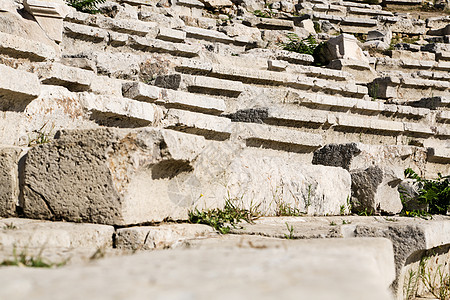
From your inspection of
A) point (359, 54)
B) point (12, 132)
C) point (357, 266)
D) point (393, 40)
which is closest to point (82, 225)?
point (12, 132)

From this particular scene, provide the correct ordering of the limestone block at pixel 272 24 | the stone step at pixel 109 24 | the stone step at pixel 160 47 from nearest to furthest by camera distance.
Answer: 1. the stone step at pixel 160 47
2. the stone step at pixel 109 24
3. the limestone block at pixel 272 24

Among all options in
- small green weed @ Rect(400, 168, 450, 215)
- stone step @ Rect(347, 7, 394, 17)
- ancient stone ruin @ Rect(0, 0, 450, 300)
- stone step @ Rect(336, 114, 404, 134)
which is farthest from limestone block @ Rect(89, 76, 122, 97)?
stone step @ Rect(347, 7, 394, 17)

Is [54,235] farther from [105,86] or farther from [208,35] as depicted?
[208,35]

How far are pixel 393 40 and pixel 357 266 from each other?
44.8ft

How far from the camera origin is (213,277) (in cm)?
132

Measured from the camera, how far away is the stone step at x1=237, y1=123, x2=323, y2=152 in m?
4.78

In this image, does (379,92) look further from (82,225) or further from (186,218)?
(82,225)

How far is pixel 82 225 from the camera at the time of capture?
8.67 feet

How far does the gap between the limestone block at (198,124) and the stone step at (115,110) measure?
27 centimetres

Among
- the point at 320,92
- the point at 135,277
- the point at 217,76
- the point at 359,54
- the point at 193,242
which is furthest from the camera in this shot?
the point at 359,54

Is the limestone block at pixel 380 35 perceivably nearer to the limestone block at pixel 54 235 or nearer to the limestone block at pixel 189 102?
the limestone block at pixel 189 102

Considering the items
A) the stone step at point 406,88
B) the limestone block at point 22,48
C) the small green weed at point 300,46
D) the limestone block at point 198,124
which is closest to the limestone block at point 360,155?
the limestone block at point 198,124

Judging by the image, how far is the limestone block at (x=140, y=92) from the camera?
440 cm

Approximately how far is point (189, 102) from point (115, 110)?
121cm
